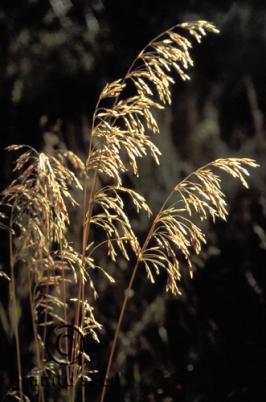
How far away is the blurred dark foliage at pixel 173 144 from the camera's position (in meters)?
2.56

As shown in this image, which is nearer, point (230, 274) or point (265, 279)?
point (265, 279)

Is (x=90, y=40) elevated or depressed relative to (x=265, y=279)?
elevated

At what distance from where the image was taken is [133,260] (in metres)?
3.47

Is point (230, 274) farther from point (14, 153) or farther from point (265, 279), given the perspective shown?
point (14, 153)

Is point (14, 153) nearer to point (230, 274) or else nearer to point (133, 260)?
point (133, 260)

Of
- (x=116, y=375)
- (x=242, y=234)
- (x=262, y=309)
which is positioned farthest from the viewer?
(x=242, y=234)

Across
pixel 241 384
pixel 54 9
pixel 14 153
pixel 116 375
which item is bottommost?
pixel 241 384

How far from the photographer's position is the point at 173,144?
17.8 ft

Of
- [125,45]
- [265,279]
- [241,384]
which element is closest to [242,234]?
[265,279]

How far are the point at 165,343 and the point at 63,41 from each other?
560 cm

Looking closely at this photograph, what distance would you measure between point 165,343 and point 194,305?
18cm

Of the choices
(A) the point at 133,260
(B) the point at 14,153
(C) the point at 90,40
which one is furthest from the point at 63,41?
(A) the point at 133,260

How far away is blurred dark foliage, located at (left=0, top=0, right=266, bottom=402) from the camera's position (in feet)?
8.41

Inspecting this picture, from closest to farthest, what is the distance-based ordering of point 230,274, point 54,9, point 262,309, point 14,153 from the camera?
point 262,309 < point 230,274 < point 14,153 < point 54,9
